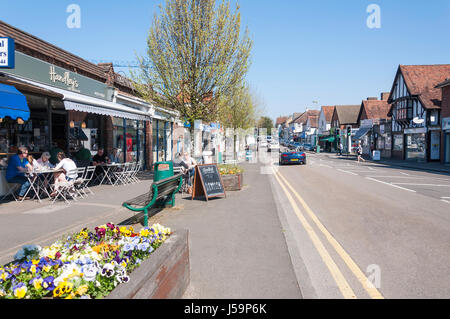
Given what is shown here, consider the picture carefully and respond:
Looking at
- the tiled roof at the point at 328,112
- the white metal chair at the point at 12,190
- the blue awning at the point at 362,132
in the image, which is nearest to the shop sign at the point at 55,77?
the white metal chair at the point at 12,190

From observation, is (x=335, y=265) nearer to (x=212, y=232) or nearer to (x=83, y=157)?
(x=212, y=232)

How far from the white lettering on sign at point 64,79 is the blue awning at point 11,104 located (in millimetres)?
3020

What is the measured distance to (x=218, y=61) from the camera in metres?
13.8

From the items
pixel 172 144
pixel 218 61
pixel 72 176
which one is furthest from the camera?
pixel 172 144

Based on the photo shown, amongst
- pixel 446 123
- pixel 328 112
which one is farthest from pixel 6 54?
pixel 328 112

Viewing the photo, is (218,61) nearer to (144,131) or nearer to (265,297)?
(144,131)

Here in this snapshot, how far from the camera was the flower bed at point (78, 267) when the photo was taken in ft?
8.81

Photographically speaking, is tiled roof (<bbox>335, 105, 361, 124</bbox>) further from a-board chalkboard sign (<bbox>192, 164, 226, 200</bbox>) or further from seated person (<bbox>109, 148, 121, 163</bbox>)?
a-board chalkboard sign (<bbox>192, 164, 226, 200</bbox>)

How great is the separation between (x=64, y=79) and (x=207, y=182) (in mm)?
6790

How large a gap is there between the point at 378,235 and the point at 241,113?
30518 millimetres

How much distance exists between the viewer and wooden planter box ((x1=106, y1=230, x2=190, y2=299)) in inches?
106

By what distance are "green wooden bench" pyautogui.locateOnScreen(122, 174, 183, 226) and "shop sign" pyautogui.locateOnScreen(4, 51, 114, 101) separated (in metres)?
5.74

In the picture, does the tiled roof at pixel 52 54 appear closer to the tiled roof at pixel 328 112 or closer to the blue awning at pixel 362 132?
the blue awning at pixel 362 132

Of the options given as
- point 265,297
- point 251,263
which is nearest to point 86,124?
point 251,263
